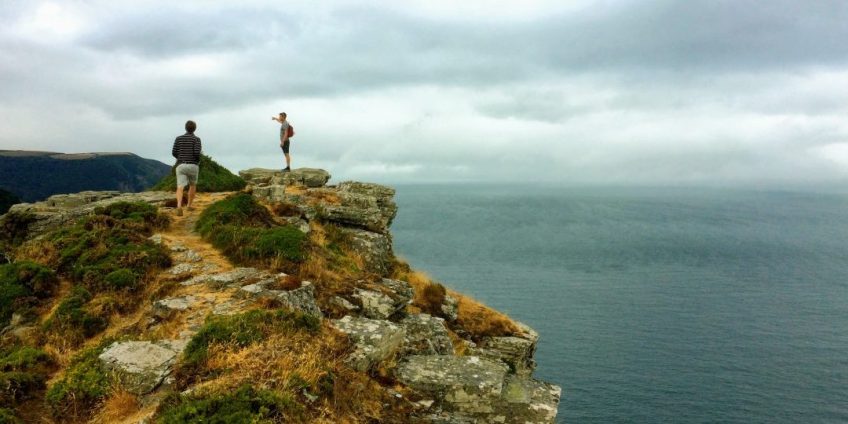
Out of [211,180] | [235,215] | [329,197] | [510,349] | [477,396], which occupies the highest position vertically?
[211,180]

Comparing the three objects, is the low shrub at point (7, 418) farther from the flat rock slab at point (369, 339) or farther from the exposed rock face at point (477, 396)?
the exposed rock face at point (477, 396)

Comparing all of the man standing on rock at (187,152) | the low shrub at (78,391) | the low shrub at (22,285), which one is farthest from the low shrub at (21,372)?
the man standing on rock at (187,152)

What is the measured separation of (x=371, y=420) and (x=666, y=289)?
127 m

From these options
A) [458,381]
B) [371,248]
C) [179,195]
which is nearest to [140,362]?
[458,381]

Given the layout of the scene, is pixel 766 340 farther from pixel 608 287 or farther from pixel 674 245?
pixel 674 245

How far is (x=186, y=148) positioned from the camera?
65.6 feet

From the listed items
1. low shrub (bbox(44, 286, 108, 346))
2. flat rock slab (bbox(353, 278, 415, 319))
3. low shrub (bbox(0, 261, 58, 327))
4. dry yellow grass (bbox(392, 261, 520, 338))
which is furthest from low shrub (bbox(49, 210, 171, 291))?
dry yellow grass (bbox(392, 261, 520, 338))

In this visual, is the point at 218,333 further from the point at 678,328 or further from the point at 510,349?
the point at 678,328

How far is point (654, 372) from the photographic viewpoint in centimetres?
7019

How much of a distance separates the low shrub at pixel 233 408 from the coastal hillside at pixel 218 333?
0.07 feet

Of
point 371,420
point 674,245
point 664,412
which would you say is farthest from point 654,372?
point 674,245

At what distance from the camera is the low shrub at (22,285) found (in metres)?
12.4

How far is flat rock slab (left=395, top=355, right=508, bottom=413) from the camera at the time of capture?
33.8ft

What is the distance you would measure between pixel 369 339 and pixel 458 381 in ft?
7.21
